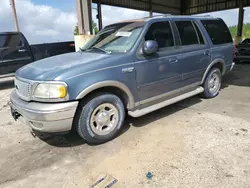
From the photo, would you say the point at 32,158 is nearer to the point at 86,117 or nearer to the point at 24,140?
the point at 24,140

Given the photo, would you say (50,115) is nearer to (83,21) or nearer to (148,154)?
(148,154)

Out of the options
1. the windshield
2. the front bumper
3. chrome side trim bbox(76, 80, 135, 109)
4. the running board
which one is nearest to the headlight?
the front bumper

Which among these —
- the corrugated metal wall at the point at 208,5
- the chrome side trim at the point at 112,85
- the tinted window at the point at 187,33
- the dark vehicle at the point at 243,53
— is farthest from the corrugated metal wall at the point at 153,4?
the chrome side trim at the point at 112,85

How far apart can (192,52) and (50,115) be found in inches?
120

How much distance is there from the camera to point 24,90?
9.88ft

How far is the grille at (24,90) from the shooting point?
2.92m

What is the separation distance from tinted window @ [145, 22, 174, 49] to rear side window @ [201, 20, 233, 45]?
1.32 m

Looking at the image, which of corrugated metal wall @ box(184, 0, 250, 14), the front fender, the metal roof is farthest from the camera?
corrugated metal wall @ box(184, 0, 250, 14)

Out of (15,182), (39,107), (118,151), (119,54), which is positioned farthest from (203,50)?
(15,182)

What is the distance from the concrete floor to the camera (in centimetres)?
244

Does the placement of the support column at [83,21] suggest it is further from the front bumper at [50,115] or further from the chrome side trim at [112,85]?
the front bumper at [50,115]

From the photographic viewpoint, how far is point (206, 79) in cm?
491

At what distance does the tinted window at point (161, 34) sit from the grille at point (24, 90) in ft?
6.63

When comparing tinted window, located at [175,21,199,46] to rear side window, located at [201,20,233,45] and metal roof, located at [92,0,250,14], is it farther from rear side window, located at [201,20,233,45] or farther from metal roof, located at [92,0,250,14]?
metal roof, located at [92,0,250,14]
